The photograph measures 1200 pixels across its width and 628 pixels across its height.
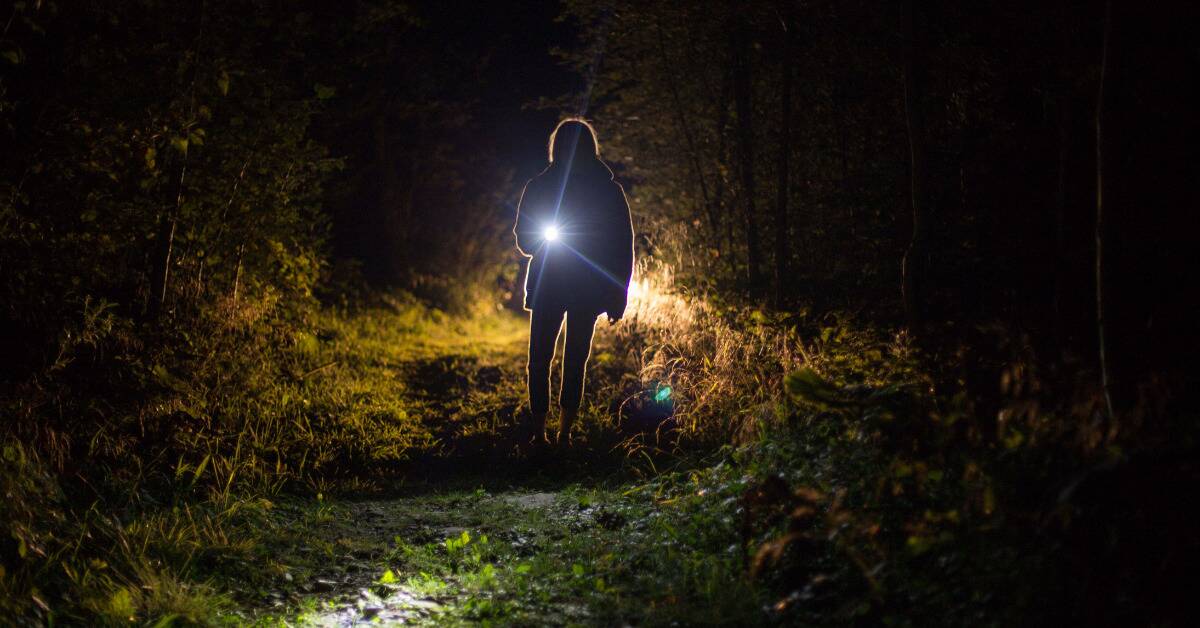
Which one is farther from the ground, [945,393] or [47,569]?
[945,393]

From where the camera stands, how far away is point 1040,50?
6.19m

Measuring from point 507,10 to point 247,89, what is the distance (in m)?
12.6

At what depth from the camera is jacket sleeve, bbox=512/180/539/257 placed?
6785mm

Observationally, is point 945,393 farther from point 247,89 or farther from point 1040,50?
point 247,89

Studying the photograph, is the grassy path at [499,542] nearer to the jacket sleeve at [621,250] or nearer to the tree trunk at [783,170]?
the jacket sleeve at [621,250]

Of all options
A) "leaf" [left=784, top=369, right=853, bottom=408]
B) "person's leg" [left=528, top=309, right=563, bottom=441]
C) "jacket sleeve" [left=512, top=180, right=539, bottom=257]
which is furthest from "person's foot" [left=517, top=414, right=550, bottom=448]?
"leaf" [left=784, top=369, right=853, bottom=408]

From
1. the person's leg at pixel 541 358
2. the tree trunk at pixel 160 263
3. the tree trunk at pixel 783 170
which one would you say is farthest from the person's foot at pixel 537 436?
the tree trunk at pixel 160 263

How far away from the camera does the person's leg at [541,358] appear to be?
22.3ft

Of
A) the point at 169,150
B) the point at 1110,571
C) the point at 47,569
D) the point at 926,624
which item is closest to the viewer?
the point at 1110,571

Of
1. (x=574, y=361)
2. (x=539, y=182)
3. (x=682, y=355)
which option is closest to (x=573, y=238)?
(x=539, y=182)

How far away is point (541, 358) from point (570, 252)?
3.10 feet

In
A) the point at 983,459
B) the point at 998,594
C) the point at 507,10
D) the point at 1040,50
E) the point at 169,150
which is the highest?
the point at 507,10

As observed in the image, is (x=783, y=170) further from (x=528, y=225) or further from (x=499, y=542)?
(x=499, y=542)

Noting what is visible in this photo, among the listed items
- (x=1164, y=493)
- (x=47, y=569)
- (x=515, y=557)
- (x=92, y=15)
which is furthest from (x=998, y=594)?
(x=92, y=15)
